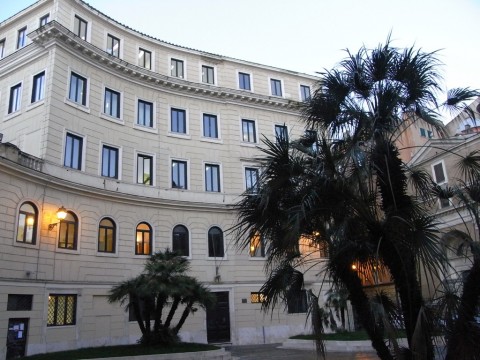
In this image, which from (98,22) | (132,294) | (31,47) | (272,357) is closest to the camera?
(132,294)

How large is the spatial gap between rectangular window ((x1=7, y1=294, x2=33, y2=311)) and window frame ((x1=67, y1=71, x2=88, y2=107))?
1050 centimetres

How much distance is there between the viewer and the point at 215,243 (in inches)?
1143

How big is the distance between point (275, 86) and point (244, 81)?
8.77 ft

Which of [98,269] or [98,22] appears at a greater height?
[98,22]

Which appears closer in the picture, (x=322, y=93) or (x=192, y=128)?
(x=322, y=93)

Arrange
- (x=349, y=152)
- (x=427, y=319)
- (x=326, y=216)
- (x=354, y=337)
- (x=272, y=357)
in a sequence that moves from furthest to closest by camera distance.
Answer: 1. (x=354, y=337)
2. (x=272, y=357)
3. (x=326, y=216)
4. (x=349, y=152)
5. (x=427, y=319)

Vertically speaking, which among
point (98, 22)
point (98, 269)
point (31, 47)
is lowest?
point (98, 269)

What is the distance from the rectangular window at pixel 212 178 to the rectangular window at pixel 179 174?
5.11 ft

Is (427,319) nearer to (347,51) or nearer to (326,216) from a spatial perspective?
(326,216)

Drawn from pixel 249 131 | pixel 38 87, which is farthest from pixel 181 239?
pixel 38 87

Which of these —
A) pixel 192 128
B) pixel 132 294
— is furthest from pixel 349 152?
pixel 192 128

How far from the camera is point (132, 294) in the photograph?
1861 cm

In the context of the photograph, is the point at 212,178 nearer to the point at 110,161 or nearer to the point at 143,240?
the point at 143,240

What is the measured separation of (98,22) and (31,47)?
4.68 m
